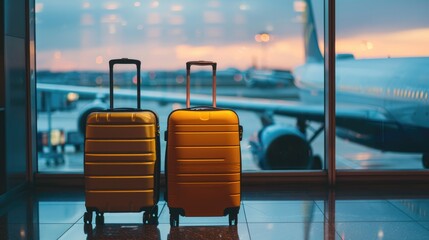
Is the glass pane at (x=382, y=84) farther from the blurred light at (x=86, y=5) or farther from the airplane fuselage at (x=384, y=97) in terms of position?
the blurred light at (x=86, y=5)

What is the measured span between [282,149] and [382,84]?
5.19 feet

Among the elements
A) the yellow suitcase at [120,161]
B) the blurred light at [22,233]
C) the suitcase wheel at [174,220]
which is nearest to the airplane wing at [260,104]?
the yellow suitcase at [120,161]

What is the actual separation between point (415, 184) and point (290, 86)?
223 cm

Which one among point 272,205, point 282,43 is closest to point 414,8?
point 282,43

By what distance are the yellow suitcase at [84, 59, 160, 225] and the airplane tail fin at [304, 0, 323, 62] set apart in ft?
8.54

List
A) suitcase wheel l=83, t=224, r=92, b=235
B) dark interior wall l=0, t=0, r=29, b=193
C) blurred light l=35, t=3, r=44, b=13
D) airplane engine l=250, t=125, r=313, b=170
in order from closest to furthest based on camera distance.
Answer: suitcase wheel l=83, t=224, r=92, b=235 < dark interior wall l=0, t=0, r=29, b=193 < blurred light l=35, t=3, r=44, b=13 < airplane engine l=250, t=125, r=313, b=170

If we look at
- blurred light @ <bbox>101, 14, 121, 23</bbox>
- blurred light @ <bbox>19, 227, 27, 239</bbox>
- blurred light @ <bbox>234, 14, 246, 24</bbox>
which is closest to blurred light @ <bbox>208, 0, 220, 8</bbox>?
blurred light @ <bbox>234, 14, 246, 24</bbox>

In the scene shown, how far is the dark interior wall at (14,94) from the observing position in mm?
5578

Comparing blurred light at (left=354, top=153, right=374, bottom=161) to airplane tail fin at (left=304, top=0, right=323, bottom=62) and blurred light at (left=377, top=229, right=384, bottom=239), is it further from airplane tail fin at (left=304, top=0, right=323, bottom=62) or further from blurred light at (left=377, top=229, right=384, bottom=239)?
blurred light at (left=377, top=229, right=384, bottom=239)

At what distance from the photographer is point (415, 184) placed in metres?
6.36

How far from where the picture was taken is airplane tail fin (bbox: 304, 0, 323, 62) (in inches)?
273

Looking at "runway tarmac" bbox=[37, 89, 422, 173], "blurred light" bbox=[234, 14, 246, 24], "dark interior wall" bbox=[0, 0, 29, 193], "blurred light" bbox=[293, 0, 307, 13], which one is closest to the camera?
"dark interior wall" bbox=[0, 0, 29, 193]

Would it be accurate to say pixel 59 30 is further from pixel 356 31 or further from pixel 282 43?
pixel 356 31

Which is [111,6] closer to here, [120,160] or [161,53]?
[161,53]
